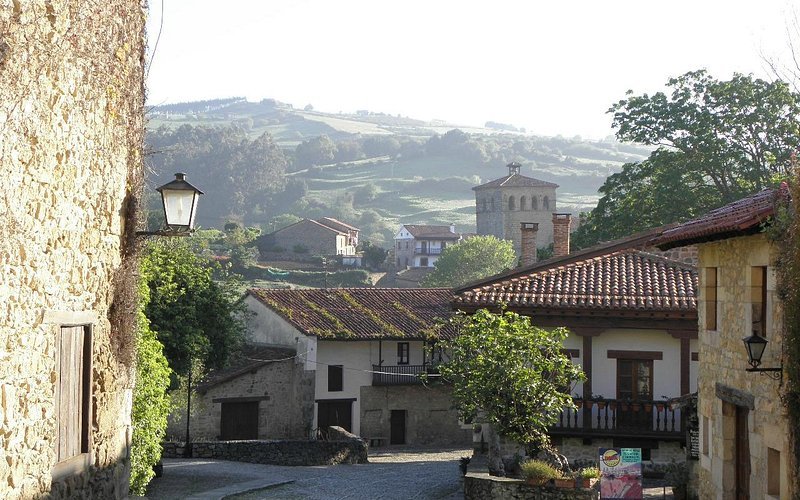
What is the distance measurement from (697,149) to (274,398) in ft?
59.1

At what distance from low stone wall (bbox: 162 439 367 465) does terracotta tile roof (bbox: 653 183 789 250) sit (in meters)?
17.6

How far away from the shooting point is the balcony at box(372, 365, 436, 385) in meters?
40.8

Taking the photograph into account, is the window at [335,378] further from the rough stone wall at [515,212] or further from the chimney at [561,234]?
the rough stone wall at [515,212]

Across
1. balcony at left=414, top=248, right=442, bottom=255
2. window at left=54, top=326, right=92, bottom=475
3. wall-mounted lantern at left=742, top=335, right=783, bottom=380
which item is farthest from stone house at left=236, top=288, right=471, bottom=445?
balcony at left=414, top=248, right=442, bottom=255

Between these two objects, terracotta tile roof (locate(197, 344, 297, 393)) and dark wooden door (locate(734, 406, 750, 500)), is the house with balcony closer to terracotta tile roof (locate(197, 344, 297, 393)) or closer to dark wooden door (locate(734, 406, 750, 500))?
terracotta tile roof (locate(197, 344, 297, 393))

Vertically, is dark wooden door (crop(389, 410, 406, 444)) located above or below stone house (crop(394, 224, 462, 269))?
below

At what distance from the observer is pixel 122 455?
9523 millimetres

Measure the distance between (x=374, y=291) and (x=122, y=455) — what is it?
36565 millimetres

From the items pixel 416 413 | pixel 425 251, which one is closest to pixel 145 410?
pixel 416 413

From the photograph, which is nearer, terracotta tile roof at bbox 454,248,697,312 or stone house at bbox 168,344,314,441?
terracotta tile roof at bbox 454,248,697,312

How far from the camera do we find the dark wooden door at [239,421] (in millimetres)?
38531

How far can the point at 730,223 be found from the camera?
13.1 metres

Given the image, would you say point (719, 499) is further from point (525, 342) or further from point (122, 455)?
point (122, 455)

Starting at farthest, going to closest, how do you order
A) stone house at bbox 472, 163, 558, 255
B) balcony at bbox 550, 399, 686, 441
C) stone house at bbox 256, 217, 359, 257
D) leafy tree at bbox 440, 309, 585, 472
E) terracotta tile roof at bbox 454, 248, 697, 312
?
1. stone house at bbox 472, 163, 558, 255
2. stone house at bbox 256, 217, 359, 257
3. terracotta tile roof at bbox 454, 248, 697, 312
4. balcony at bbox 550, 399, 686, 441
5. leafy tree at bbox 440, 309, 585, 472
